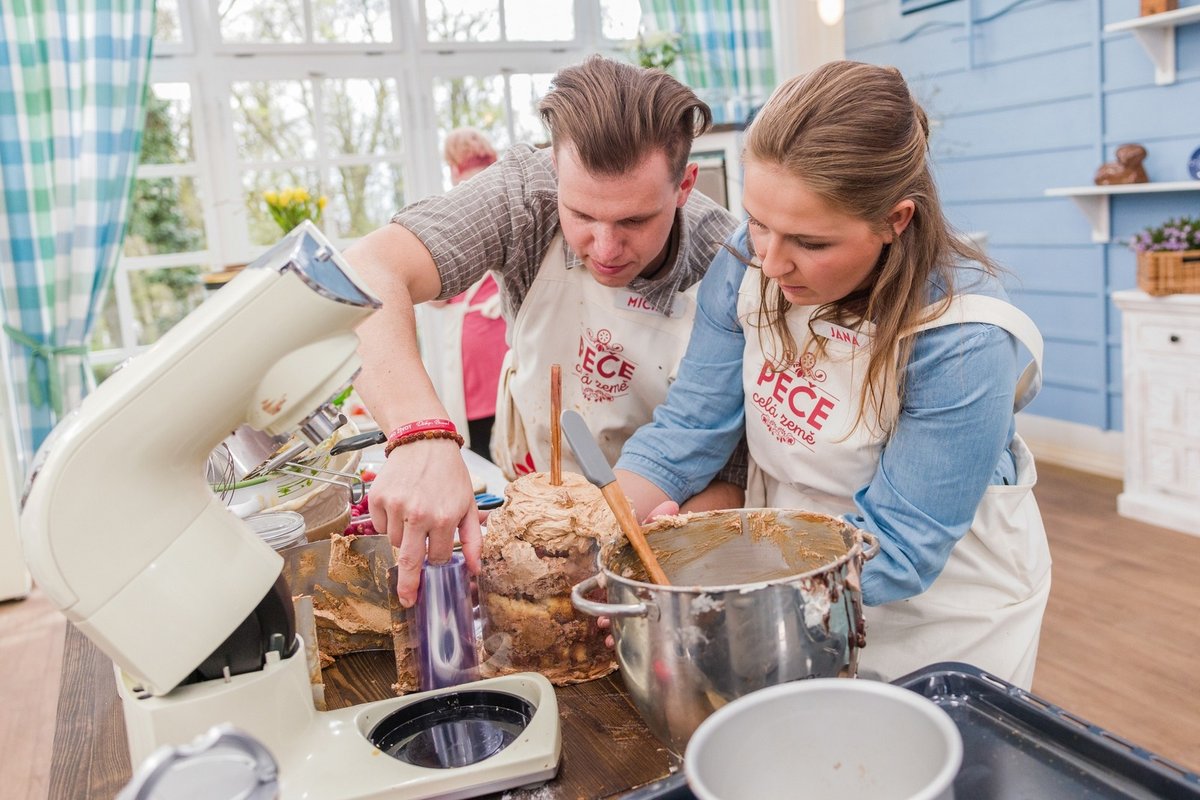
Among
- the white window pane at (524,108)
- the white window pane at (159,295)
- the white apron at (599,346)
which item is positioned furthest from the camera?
the white window pane at (524,108)

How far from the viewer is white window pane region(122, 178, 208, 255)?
4.17 m

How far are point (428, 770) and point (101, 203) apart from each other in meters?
3.65

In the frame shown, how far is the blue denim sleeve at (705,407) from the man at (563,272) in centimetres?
7

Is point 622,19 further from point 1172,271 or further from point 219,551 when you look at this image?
point 219,551

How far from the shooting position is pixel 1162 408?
337 centimetres

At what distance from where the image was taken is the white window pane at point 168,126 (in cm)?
413

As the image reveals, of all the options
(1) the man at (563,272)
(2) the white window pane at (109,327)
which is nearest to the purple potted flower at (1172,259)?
(1) the man at (563,272)

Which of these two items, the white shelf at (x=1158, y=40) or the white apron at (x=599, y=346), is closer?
the white apron at (x=599, y=346)

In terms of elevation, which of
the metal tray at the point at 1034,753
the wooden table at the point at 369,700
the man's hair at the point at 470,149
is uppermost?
the man's hair at the point at 470,149

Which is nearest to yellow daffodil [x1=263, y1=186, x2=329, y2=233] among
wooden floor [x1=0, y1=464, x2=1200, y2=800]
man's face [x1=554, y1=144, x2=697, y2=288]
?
wooden floor [x1=0, y1=464, x2=1200, y2=800]

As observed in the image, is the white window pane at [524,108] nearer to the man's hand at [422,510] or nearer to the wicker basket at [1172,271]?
the wicker basket at [1172,271]

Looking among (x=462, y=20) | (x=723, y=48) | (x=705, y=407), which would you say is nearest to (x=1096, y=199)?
(x=723, y=48)

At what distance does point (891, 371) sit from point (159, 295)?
3903 millimetres

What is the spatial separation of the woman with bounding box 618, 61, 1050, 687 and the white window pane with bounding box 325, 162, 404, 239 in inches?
140
